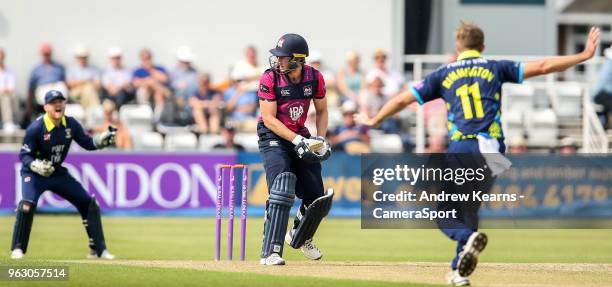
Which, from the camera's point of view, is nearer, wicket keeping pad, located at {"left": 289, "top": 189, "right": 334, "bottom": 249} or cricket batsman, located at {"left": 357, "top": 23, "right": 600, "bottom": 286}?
cricket batsman, located at {"left": 357, "top": 23, "right": 600, "bottom": 286}

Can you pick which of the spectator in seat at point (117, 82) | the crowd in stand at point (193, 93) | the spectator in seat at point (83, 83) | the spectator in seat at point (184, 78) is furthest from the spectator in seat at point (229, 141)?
the spectator in seat at point (83, 83)

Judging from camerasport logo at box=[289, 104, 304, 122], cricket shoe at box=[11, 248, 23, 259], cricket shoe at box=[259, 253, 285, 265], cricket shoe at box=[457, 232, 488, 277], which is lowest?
cricket shoe at box=[11, 248, 23, 259]

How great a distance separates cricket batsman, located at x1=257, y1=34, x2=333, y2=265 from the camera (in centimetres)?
1142

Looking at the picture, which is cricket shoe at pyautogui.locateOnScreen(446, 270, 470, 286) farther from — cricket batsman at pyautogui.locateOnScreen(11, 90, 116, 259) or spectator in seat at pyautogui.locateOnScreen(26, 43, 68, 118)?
spectator in seat at pyautogui.locateOnScreen(26, 43, 68, 118)

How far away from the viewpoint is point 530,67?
9.93m

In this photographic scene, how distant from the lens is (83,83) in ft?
76.7

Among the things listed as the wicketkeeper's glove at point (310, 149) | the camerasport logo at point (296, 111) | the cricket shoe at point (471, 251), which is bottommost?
the cricket shoe at point (471, 251)

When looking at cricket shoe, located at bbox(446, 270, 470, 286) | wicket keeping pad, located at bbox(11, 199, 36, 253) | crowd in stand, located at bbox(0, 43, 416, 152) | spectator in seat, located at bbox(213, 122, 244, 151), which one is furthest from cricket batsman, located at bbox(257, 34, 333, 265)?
crowd in stand, located at bbox(0, 43, 416, 152)

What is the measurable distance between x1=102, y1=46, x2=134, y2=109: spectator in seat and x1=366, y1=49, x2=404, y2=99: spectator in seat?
4.51m

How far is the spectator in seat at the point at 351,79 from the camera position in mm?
23422

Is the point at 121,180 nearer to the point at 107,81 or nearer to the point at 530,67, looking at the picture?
the point at 107,81

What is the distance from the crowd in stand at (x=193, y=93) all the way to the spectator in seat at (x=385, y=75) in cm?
2

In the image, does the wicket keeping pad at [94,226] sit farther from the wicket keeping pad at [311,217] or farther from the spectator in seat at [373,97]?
the spectator in seat at [373,97]

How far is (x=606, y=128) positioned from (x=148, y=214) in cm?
905
